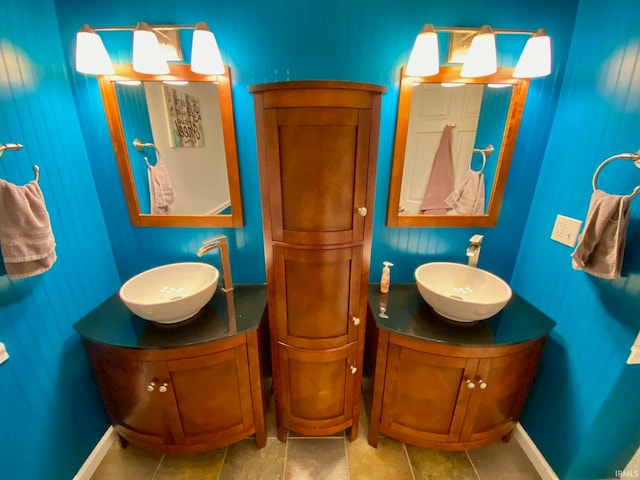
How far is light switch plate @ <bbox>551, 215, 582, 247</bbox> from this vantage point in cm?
124

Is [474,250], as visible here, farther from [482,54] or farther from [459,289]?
[482,54]

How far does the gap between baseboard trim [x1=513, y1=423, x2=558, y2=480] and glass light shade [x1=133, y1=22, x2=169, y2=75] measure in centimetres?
259

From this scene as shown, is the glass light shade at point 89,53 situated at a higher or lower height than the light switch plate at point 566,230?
higher

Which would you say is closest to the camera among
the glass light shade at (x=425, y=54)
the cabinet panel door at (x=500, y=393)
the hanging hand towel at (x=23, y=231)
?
the hanging hand towel at (x=23, y=231)

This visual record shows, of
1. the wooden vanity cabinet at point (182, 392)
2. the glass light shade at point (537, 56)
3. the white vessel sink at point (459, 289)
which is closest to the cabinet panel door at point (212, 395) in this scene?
the wooden vanity cabinet at point (182, 392)

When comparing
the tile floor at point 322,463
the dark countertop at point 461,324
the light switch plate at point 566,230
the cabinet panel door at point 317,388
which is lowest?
the tile floor at point 322,463

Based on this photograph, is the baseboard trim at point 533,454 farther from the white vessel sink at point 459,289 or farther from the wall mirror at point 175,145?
the wall mirror at point 175,145

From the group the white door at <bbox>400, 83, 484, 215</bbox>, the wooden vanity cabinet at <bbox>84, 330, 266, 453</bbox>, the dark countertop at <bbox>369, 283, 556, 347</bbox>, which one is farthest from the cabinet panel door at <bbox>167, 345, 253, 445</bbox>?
the white door at <bbox>400, 83, 484, 215</bbox>

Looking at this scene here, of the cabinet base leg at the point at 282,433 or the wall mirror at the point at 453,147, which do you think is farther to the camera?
the cabinet base leg at the point at 282,433

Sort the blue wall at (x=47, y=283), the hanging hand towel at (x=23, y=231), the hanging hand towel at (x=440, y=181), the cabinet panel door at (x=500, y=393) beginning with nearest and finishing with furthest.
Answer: the hanging hand towel at (x=23, y=231) < the blue wall at (x=47, y=283) < the cabinet panel door at (x=500, y=393) < the hanging hand towel at (x=440, y=181)

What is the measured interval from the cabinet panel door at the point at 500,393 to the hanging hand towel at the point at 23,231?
1.84 meters

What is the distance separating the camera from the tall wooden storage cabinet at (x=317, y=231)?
3.17 ft

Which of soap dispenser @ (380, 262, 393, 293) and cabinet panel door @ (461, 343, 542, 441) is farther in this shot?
soap dispenser @ (380, 262, 393, 293)

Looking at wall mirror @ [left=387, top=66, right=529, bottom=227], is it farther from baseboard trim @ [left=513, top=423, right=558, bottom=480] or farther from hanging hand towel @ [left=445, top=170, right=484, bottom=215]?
baseboard trim @ [left=513, top=423, right=558, bottom=480]
